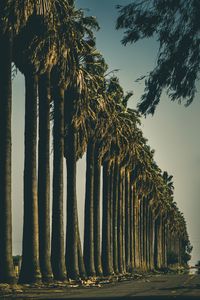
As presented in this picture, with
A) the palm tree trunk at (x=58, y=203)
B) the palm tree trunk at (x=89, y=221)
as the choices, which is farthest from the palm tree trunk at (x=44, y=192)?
the palm tree trunk at (x=89, y=221)

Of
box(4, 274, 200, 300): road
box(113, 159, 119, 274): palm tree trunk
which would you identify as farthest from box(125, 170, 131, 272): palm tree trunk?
box(4, 274, 200, 300): road

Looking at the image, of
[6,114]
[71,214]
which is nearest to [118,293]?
[6,114]

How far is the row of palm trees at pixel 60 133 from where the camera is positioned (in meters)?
38.2

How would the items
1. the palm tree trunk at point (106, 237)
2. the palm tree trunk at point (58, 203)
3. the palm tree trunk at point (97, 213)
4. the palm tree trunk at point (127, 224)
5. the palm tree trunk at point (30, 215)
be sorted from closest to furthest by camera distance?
the palm tree trunk at point (30, 215) < the palm tree trunk at point (58, 203) < the palm tree trunk at point (97, 213) < the palm tree trunk at point (106, 237) < the palm tree trunk at point (127, 224)

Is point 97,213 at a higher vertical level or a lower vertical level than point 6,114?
higher

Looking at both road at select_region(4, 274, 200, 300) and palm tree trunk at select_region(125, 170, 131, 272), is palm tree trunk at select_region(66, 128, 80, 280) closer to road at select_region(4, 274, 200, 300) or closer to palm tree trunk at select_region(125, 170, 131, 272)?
road at select_region(4, 274, 200, 300)

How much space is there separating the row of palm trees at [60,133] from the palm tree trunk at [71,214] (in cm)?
7

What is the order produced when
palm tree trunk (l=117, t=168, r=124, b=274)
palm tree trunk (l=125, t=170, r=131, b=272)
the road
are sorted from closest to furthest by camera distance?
the road, palm tree trunk (l=117, t=168, r=124, b=274), palm tree trunk (l=125, t=170, r=131, b=272)

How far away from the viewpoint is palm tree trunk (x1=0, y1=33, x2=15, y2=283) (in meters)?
36.6

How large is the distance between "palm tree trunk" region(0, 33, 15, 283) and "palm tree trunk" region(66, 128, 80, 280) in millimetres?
17193

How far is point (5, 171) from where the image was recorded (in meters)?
37.0

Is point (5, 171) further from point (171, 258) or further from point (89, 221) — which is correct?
point (171, 258)

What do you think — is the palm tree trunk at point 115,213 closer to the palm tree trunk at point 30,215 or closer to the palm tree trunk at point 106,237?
the palm tree trunk at point 106,237

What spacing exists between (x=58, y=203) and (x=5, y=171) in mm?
12276
